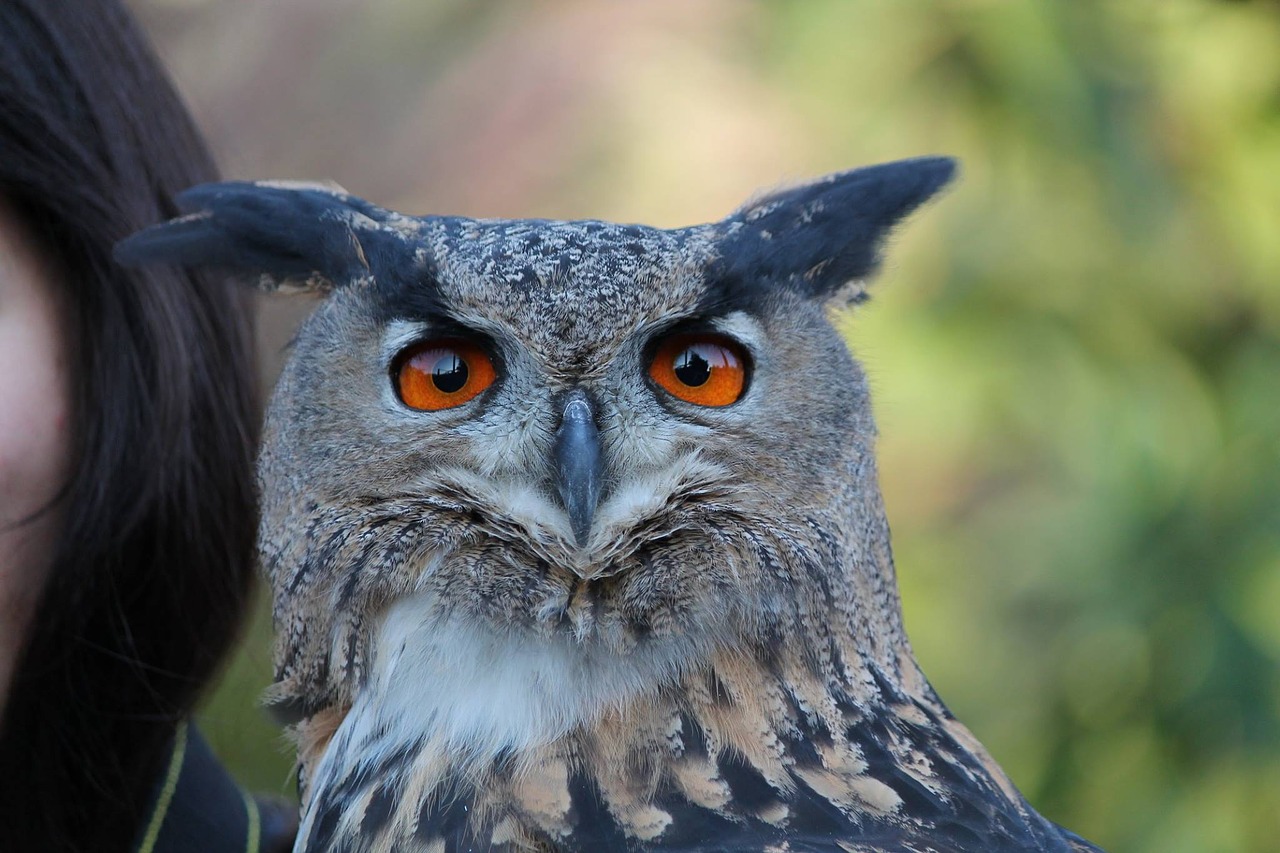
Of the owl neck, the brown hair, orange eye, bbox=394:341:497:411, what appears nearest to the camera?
the owl neck

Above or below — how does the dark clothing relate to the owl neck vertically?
below

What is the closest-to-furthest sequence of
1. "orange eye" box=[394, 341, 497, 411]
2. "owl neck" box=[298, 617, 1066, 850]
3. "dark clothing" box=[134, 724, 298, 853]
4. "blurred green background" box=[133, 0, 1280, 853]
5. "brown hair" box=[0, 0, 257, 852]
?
1. "owl neck" box=[298, 617, 1066, 850]
2. "orange eye" box=[394, 341, 497, 411]
3. "brown hair" box=[0, 0, 257, 852]
4. "dark clothing" box=[134, 724, 298, 853]
5. "blurred green background" box=[133, 0, 1280, 853]

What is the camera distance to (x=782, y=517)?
1.20 metres

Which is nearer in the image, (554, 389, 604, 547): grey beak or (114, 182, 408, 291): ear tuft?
(554, 389, 604, 547): grey beak

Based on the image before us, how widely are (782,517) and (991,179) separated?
1736 millimetres

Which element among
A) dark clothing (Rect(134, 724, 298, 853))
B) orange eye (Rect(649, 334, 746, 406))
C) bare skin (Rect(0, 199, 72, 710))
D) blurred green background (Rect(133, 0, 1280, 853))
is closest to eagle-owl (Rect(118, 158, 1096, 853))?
orange eye (Rect(649, 334, 746, 406))

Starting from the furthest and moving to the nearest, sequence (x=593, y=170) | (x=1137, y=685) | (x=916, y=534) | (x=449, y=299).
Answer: (x=593, y=170)
(x=916, y=534)
(x=1137, y=685)
(x=449, y=299)

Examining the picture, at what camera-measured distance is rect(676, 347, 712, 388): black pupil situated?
1.18 meters

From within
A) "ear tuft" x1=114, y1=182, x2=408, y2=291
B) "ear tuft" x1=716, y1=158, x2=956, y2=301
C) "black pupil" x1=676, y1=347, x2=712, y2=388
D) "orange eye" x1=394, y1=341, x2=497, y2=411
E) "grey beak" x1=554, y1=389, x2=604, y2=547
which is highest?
"ear tuft" x1=716, y1=158, x2=956, y2=301

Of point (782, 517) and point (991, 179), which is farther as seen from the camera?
point (991, 179)

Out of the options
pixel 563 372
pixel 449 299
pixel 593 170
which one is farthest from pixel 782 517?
pixel 593 170

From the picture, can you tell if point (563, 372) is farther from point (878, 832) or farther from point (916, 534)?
point (916, 534)

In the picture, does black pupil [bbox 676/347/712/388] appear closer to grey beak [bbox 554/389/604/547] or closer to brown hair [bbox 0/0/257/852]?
grey beak [bbox 554/389/604/547]

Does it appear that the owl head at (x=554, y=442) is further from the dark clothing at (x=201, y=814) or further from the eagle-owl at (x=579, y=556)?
the dark clothing at (x=201, y=814)
